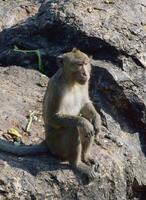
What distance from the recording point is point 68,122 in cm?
738

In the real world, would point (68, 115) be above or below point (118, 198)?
above

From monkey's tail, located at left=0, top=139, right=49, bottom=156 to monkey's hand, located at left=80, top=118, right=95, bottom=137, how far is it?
1.81 ft

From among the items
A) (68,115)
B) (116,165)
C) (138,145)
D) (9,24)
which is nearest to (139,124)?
(138,145)

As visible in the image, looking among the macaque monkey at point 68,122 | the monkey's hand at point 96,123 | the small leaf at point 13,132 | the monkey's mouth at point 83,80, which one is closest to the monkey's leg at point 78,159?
the macaque monkey at point 68,122

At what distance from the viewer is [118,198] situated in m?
7.98

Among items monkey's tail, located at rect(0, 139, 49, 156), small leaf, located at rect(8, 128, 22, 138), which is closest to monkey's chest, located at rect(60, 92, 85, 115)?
monkey's tail, located at rect(0, 139, 49, 156)

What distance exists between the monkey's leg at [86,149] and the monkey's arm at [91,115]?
275 millimetres

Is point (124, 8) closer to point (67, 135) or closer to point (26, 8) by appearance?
point (26, 8)

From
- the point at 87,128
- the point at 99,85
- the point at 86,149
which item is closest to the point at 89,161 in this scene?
the point at 86,149

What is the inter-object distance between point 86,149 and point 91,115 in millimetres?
493

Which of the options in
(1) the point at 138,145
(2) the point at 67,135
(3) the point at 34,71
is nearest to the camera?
(2) the point at 67,135

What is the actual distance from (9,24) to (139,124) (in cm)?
335

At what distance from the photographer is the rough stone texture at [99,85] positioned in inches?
290

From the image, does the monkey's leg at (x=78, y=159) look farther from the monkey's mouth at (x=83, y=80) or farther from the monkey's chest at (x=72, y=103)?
the monkey's mouth at (x=83, y=80)
